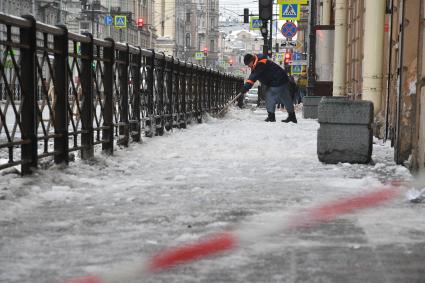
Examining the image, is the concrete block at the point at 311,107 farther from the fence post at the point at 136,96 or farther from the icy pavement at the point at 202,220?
the icy pavement at the point at 202,220

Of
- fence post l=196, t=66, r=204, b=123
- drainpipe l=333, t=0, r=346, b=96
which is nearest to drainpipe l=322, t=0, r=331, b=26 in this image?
drainpipe l=333, t=0, r=346, b=96

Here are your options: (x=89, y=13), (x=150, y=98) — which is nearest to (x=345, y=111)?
(x=150, y=98)

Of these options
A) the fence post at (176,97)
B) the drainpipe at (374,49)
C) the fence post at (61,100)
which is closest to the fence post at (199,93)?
the fence post at (176,97)

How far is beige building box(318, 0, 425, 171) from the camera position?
21.6ft

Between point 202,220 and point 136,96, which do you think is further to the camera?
point 136,96

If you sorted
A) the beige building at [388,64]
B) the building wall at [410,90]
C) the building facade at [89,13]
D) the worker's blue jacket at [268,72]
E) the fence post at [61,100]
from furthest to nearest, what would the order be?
the building facade at [89,13], the worker's blue jacket at [268,72], the fence post at [61,100], the beige building at [388,64], the building wall at [410,90]

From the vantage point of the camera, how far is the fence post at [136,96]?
10.1m

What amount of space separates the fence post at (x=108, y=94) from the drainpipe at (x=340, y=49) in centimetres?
1006

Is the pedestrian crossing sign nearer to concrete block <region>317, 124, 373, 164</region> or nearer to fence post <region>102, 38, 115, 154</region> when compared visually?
fence post <region>102, 38, 115, 154</region>

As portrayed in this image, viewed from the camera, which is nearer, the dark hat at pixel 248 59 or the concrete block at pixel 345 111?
the concrete block at pixel 345 111

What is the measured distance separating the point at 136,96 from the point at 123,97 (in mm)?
881

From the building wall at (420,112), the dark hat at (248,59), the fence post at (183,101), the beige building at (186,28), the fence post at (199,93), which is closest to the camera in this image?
the building wall at (420,112)

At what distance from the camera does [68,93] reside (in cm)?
693

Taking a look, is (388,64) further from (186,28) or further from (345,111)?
(186,28)
